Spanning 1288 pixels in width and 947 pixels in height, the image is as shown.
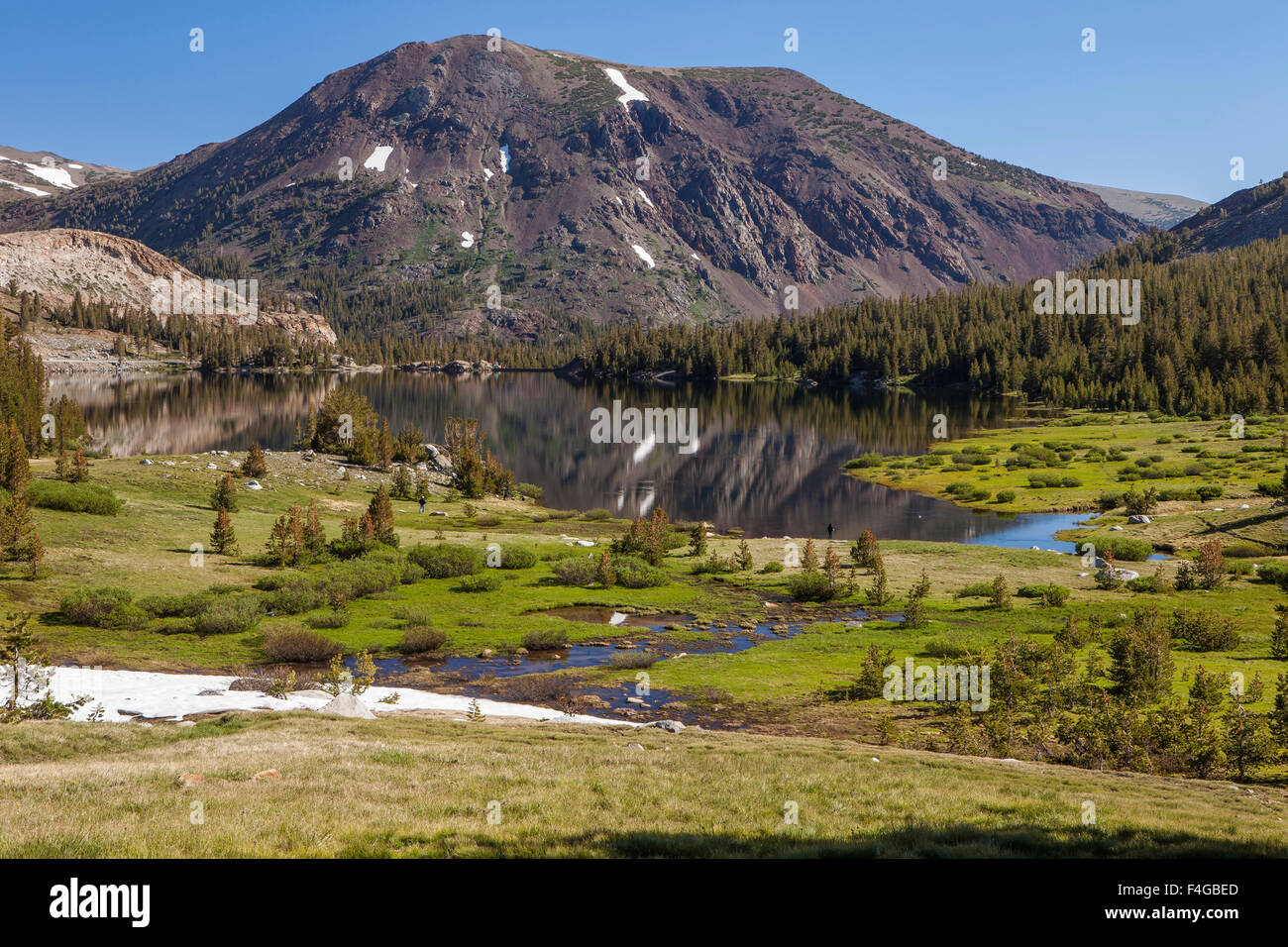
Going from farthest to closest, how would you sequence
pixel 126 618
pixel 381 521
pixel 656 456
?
pixel 656 456 → pixel 381 521 → pixel 126 618

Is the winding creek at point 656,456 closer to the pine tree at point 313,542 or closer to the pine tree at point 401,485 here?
the pine tree at point 313,542

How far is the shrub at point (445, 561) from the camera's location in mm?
40625

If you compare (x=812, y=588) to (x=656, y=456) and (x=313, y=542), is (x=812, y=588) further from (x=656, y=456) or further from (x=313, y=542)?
(x=656, y=456)

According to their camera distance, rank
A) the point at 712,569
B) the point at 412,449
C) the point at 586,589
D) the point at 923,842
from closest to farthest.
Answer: the point at 923,842 < the point at 586,589 < the point at 712,569 < the point at 412,449

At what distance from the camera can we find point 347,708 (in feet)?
74.1

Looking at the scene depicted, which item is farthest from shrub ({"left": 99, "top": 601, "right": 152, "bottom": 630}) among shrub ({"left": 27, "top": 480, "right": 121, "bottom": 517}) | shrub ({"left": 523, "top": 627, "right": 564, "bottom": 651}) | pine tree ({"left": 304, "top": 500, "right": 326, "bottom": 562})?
shrub ({"left": 27, "top": 480, "right": 121, "bottom": 517})

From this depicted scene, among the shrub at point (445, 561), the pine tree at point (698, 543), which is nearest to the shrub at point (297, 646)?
the shrub at point (445, 561)

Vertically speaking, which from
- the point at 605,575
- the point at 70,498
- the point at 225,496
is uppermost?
the point at 70,498

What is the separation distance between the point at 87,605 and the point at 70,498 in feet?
49.3

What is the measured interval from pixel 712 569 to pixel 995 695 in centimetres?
2175

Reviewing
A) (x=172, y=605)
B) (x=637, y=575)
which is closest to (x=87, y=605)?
(x=172, y=605)

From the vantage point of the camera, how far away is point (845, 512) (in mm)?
69250
